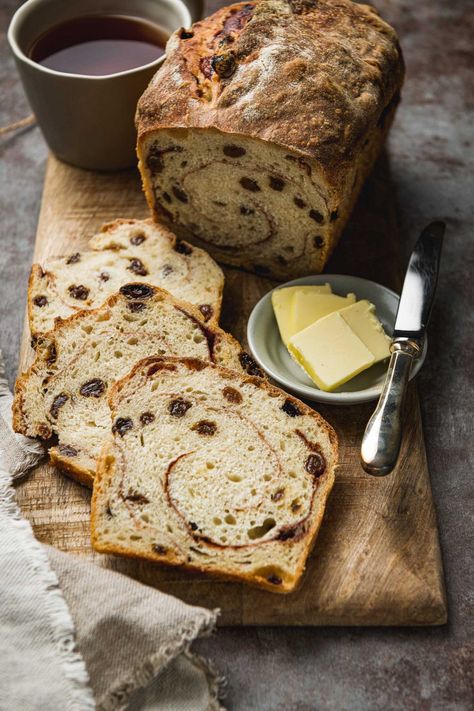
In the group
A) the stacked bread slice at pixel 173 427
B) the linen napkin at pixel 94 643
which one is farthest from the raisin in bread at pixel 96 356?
the linen napkin at pixel 94 643

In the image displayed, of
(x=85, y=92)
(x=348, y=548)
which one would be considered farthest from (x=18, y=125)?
(x=348, y=548)

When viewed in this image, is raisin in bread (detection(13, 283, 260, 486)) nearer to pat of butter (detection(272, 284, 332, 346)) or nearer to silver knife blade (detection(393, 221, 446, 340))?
pat of butter (detection(272, 284, 332, 346))

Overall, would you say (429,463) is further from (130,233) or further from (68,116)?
(68,116)

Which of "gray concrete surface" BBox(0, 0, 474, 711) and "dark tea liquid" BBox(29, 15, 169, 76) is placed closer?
"gray concrete surface" BBox(0, 0, 474, 711)

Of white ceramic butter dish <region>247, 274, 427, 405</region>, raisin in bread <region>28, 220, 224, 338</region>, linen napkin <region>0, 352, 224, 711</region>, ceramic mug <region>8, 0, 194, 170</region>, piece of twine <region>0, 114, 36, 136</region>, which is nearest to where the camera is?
linen napkin <region>0, 352, 224, 711</region>

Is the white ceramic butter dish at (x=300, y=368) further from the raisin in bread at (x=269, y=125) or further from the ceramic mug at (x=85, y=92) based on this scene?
the ceramic mug at (x=85, y=92)

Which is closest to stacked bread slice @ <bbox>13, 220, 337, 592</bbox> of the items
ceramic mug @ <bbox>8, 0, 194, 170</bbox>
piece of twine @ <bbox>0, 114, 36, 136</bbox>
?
ceramic mug @ <bbox>8, 0, 194, 170</bbox>
